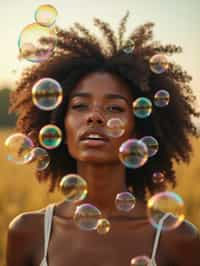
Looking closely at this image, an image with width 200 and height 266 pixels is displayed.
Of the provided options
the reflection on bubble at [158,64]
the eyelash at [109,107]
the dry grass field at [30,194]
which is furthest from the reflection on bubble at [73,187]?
the dry grass field at [30,194]

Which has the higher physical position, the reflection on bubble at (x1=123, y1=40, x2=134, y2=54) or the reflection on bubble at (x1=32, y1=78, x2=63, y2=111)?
the reflection on bubble at (x1=123, y1=40, x2=134, y2=54)

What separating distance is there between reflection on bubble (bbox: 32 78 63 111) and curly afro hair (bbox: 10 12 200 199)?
46 millimetres

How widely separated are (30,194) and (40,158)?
5512 millimetres

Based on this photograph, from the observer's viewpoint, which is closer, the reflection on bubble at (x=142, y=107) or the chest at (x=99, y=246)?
the chest at (x=99, y=246)

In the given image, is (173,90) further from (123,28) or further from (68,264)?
(68,264)

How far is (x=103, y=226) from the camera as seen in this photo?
197 inches

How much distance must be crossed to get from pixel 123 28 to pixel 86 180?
1.04m

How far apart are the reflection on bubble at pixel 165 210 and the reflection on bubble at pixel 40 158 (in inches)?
27.1

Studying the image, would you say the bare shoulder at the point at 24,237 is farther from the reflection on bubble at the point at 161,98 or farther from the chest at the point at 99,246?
the reflection on bubble at the point at 161,98

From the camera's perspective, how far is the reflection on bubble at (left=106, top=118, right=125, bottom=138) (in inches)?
187

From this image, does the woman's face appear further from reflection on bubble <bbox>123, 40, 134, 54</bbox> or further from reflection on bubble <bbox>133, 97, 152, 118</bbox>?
reflection on bubble <bbox>123, 40, 134, 54</bbox>

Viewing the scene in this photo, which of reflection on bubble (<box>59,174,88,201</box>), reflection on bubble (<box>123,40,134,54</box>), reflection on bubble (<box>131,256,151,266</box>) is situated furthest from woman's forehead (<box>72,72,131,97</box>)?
reflection on bubble (<box>131,256,151,266</box>)

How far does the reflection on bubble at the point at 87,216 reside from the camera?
197 inches

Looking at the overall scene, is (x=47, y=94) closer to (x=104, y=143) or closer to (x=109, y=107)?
(x=109, y=107)
